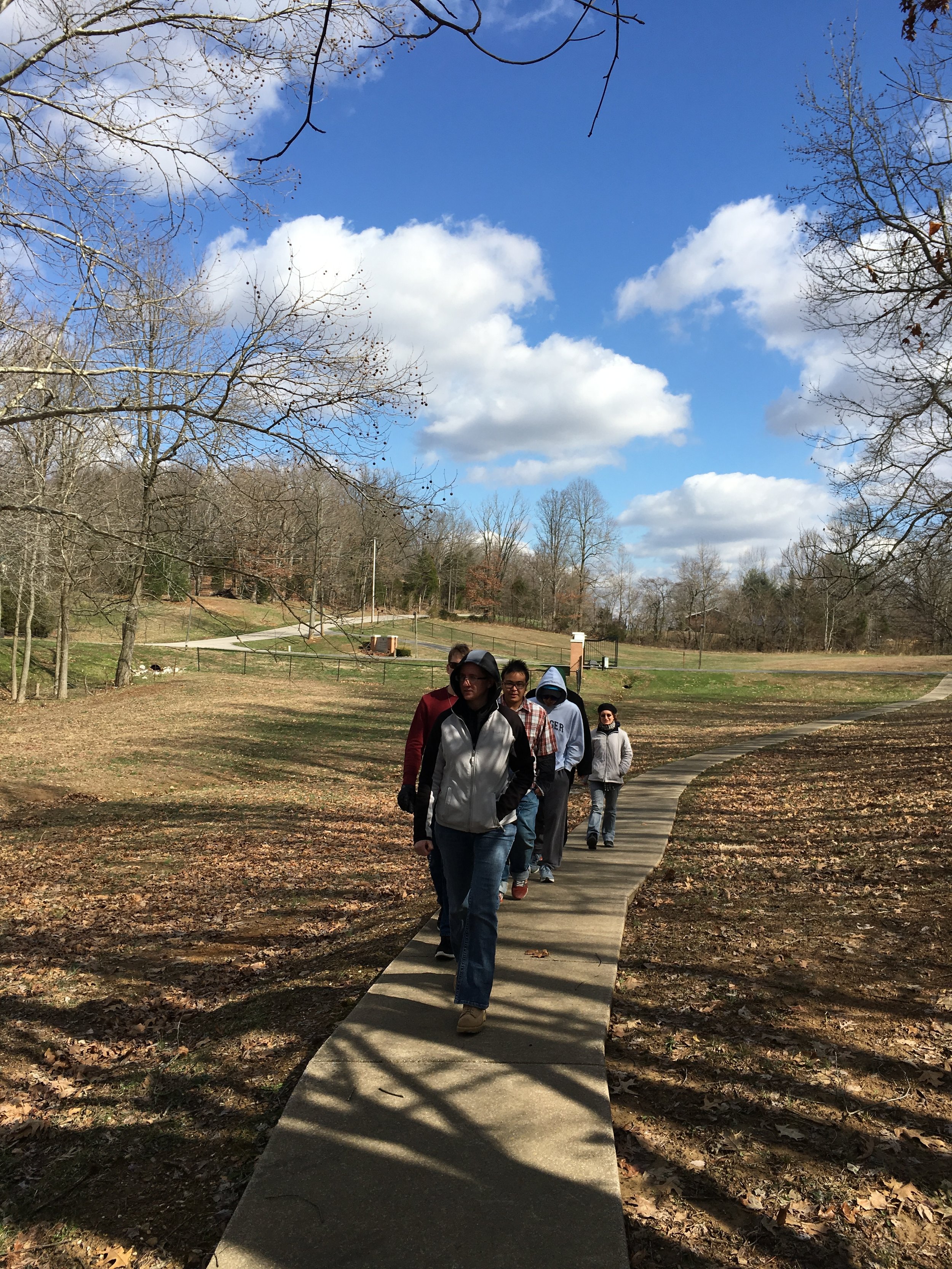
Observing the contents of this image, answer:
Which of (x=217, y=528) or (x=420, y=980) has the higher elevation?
(x=217, y=528)

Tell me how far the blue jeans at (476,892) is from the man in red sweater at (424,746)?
0.70m

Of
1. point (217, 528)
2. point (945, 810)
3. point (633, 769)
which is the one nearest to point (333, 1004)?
point (217, 528)

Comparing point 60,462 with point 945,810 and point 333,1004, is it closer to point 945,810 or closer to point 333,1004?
point 333,1004

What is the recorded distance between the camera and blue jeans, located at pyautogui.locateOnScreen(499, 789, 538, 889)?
21.1 feet

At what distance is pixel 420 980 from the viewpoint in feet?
16.3

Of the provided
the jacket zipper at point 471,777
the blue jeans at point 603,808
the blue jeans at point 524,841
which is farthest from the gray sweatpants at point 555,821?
the jacket zipper at point 471,777

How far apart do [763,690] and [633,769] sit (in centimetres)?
3287

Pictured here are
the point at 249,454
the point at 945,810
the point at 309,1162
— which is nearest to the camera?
the point at 309,1162

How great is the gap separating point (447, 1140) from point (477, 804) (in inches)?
57.0

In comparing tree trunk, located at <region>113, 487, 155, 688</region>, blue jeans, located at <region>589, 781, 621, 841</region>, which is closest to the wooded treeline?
tree trunk, located at <region>113, 487, 155, 688</region>

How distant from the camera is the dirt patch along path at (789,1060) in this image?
9.67ft

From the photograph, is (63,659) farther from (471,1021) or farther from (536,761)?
(471,1021)

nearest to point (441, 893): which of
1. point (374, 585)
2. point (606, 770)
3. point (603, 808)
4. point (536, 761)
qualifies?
point (536, 761)

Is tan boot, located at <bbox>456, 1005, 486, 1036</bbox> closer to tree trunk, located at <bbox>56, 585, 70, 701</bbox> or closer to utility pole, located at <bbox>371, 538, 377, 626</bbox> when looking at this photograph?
utility pole, located at <bbox>371, 538, 377, 626</bbox>
